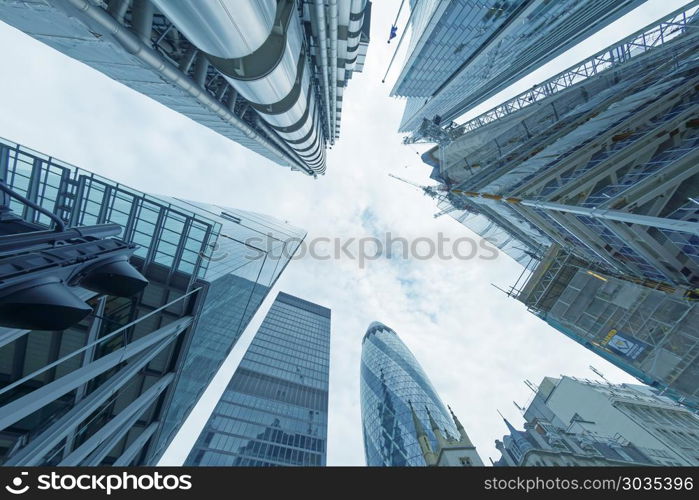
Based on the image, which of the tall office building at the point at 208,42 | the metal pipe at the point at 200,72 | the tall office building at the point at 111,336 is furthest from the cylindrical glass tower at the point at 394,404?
the metal pipe at the point at 200,72

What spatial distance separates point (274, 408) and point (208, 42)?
64735 millimetres

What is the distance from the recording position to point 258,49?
36.7ft

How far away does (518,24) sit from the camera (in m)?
29.8

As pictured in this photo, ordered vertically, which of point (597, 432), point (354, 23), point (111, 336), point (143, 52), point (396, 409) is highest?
point (354, 23)

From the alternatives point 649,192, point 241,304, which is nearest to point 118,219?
point 241,304

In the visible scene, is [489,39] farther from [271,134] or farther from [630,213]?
[630,213]

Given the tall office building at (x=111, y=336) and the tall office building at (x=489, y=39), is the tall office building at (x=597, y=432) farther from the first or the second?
the tall office building at (x=489, y=39)

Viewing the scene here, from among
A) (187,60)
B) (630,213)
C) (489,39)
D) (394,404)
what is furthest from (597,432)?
(187,60)

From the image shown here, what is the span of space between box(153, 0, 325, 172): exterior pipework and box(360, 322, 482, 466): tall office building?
57373 millimetres

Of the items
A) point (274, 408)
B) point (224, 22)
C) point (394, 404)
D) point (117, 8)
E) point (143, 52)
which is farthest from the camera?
point (394, 404)

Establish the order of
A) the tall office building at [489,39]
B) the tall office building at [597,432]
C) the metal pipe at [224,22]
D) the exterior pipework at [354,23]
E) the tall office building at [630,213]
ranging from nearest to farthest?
the metal pipe at [224,22], the tall office building at [630,213], the exterior pipework at [354,23], the tall office building at [597,432], the tall office building at [489,39]

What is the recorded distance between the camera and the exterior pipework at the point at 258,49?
7980 millimetres

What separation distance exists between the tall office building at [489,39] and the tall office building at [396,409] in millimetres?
66002

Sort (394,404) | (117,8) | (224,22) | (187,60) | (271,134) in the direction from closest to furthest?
(224,22)
(117,8)
(187,60)
(271,134)
(394,404)
